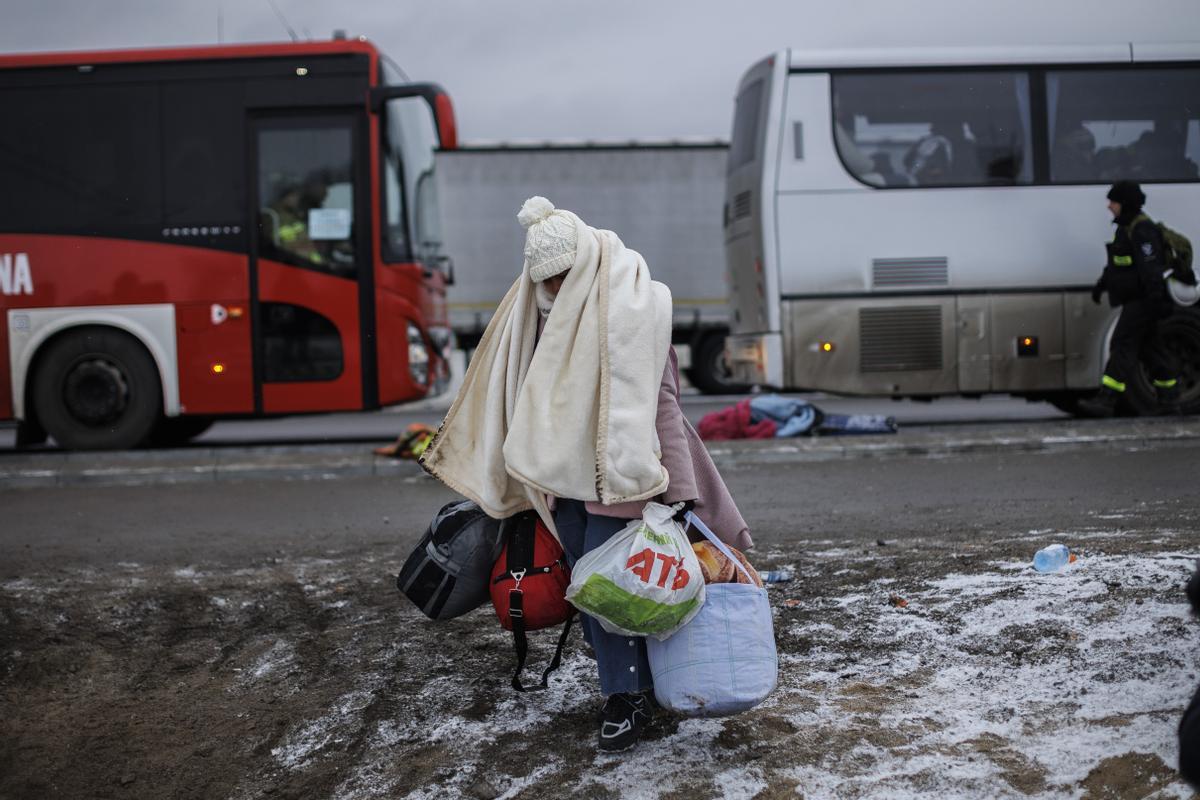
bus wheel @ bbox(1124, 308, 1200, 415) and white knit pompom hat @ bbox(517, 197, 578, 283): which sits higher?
white knit pompom hat @ bbox(517, 197, 578, 283)

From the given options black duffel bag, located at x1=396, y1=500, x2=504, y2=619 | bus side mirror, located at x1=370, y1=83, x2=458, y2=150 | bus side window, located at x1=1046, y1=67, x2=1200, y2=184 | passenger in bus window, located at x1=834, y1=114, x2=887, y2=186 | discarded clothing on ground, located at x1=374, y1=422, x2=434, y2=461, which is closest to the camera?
black duffel bag, located at x1=396, y1=500, x2=504, y2=619

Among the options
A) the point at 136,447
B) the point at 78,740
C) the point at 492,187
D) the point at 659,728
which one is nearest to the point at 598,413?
the point at 659,728

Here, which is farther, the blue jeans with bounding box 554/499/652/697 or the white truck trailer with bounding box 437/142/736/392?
the white truck trailer with bounding box 437/142/736/392

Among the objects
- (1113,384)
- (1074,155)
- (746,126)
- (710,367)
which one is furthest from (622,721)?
(710,367)

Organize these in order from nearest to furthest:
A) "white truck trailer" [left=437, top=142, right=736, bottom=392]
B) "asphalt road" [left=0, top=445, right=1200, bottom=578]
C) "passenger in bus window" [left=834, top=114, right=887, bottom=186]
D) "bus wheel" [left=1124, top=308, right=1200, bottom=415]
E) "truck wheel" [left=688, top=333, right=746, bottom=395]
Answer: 1. "asphalt road" [left=0, top=445, right=1200, bottom=578]
2. "bus wheel" [left=1124, top=308, right=1200, bottom=415]
3. "passenger in bus window" [left=834, top=114, right=887, bottom=186]
4. "truck wheel" [left=688, top=333, right=746, bottom=395]
5. "white truck trailer" [left=437, top=142, right=736, bottom=392]

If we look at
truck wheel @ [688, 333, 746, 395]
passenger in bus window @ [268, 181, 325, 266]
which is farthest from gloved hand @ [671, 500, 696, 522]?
truck wheel @ [688, 333, 746, 395]

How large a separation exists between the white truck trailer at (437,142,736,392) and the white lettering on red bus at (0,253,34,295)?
8.29 m

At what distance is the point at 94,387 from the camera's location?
1151cm

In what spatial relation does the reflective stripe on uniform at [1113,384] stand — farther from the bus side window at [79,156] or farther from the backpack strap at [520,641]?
the bus side window at [79,156]

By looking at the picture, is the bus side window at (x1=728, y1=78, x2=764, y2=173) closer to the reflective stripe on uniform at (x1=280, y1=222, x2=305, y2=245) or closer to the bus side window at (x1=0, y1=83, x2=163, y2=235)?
the reflective stripe on uniform at (x1=280, y1=222, x2=305, y2=245)

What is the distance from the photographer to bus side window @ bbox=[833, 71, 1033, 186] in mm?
11773

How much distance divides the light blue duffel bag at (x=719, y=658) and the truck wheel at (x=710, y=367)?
15.3m

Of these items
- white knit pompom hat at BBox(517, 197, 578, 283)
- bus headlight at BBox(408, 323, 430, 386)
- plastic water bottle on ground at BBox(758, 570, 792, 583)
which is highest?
white knit pompom hat at BBox(517, 197, 578, 283)

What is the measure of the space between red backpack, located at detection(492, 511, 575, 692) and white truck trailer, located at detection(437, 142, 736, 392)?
51.1 ft
